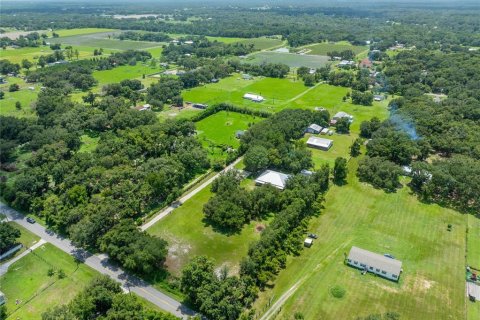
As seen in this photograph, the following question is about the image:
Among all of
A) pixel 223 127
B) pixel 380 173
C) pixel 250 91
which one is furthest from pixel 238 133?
pixel 250 91

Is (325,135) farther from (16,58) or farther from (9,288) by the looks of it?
(16,58)

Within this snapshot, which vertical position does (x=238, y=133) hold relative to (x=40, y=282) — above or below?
above

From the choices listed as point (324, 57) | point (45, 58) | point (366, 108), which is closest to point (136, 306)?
point (366, 108)

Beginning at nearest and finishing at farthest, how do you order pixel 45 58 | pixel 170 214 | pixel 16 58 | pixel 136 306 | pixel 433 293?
1. pixel 136 306
2. pixel 433 293
3. pixel 170 214
4. pixel 45 58
5. pixel 16 58

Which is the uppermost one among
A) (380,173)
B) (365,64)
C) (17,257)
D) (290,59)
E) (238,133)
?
(365,64)

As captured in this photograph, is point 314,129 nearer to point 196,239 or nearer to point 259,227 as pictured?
point 259,227

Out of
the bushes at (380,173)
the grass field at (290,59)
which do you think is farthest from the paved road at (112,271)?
the grass field at (290,59)

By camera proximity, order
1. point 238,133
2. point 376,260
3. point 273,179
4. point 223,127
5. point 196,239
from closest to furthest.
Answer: point 376,260
point 196,239
point 273,179
point 238,133
point 223,127

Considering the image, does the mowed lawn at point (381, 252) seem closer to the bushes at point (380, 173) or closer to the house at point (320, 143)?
the bushes at point (380, 173)
